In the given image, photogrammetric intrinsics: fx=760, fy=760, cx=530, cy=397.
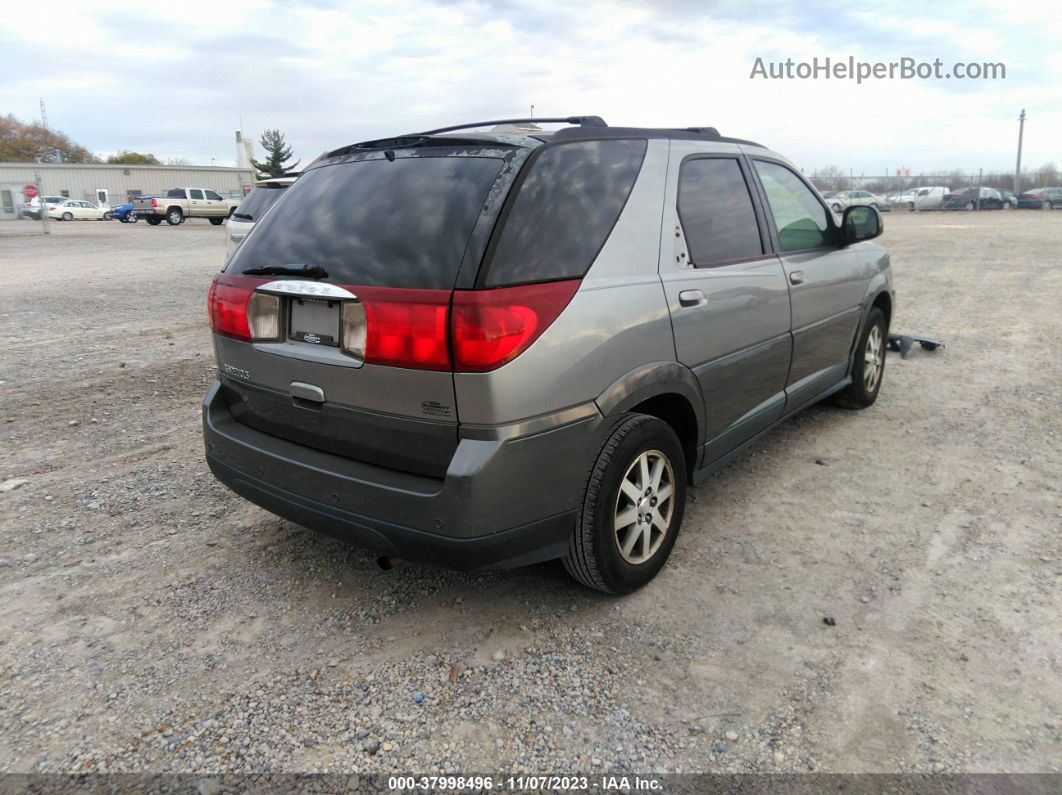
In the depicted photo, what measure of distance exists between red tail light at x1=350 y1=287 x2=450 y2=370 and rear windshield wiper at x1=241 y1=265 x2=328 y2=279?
27cm

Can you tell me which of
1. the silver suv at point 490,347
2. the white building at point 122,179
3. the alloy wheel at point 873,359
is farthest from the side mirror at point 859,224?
the white building at point 122,179

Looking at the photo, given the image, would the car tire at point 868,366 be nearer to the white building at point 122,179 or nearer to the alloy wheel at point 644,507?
the alloy wheel at point 644,507

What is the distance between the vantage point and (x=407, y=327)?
247cm

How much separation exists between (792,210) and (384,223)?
105 inches

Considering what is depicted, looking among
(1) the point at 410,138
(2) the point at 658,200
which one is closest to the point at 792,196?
(2) the point at 658,200

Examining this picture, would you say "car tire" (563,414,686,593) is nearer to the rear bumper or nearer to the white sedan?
the rear bumper

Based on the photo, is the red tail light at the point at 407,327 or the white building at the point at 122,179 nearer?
the red tail light at the point at 407,327

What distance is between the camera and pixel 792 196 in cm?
444

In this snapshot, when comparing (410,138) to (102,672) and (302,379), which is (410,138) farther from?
(102,672)

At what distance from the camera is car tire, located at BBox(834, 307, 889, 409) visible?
527 centimetres

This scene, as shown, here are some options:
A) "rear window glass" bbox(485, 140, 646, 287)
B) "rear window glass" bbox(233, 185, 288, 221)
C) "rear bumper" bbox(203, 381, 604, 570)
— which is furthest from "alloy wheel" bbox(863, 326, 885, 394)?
"rear window glass" bbox(233, 185, 288, 221)

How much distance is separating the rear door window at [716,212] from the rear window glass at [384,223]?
1075mm

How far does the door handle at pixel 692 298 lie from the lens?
3.18 m

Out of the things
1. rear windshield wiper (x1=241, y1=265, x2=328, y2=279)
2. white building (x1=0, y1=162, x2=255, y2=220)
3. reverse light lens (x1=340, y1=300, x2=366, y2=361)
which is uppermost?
white building (x1=0, y1=162, x2=255, y2=220)
